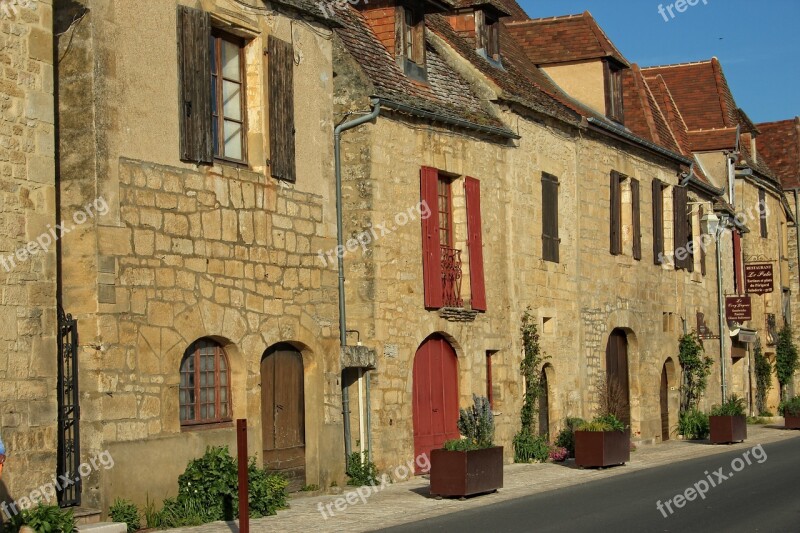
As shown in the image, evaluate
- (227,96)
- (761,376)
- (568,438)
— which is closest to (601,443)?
(568,438)

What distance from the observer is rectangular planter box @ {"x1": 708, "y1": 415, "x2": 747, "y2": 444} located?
24391 millimetres

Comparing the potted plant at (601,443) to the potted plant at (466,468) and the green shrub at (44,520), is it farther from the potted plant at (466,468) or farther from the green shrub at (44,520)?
the green shrub at (44,520)

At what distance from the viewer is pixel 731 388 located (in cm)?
3319

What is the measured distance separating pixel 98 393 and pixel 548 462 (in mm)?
10690

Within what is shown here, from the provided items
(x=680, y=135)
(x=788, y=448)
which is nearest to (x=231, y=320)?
(x=788, y=448)

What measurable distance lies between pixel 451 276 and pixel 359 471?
13.0 feet

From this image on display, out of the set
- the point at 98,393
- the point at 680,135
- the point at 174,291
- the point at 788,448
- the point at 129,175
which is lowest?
the point at 788,448

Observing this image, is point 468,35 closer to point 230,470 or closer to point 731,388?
point 230,470

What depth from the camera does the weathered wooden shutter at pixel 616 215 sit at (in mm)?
24781

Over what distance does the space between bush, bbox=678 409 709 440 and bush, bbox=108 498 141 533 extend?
1863cm

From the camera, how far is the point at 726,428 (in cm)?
2444

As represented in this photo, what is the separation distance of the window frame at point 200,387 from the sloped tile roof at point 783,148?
33.1 meters

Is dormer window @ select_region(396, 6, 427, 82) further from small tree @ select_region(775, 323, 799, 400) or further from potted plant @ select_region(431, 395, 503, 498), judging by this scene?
small tree @ select_region(775, 323, 799, 400)

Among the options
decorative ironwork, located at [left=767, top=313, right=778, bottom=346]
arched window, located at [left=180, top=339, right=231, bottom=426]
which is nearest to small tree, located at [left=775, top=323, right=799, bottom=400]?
decorative ironwork, located at [left=767, top=313, right=778, bottom=346]
